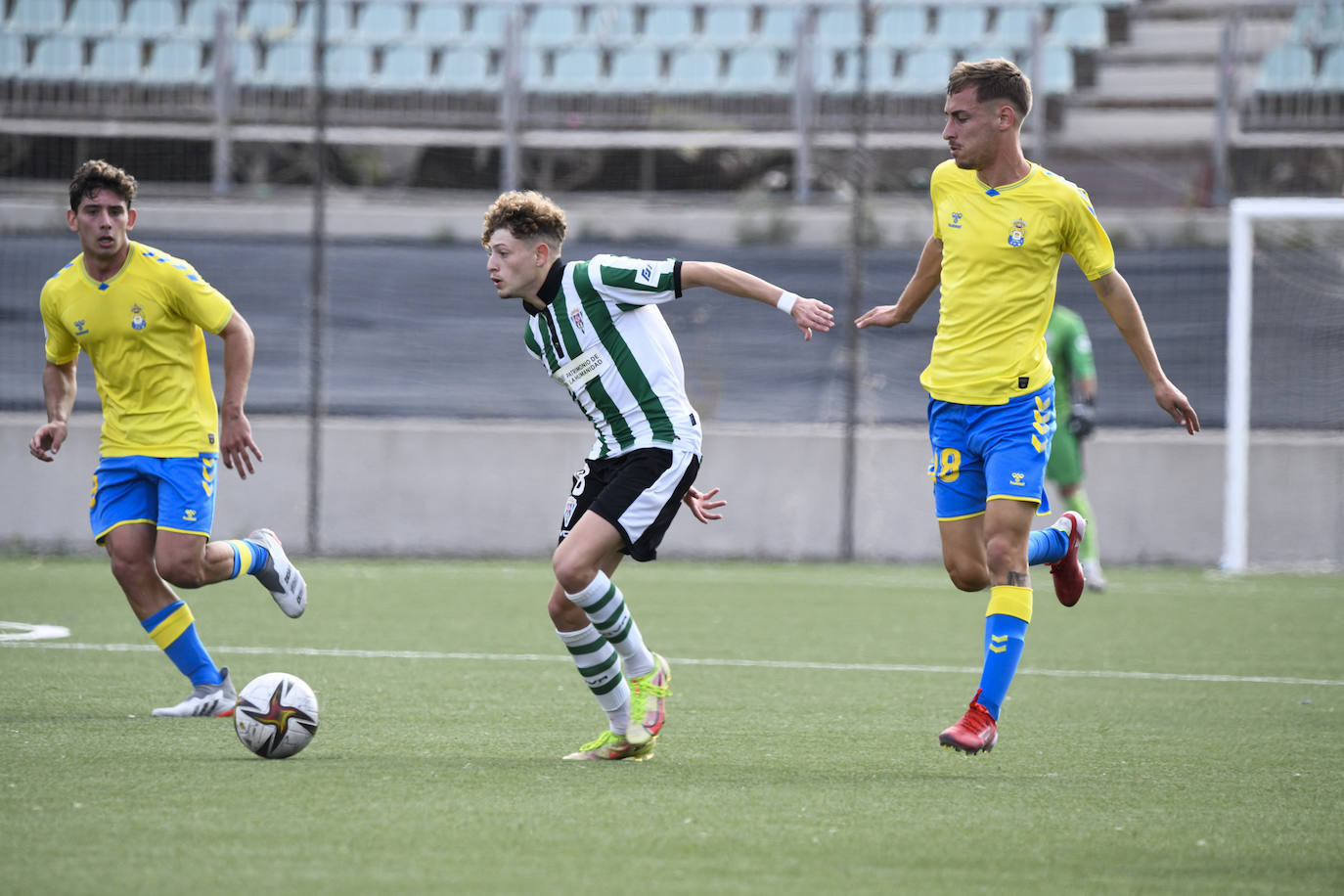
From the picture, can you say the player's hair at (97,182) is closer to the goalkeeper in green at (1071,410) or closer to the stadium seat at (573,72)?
the goalkeeper in green at (1071,410)

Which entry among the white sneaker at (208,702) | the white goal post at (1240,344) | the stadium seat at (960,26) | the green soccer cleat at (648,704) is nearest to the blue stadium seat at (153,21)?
the stadium seat at (960,26)

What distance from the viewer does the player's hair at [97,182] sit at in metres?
5.85

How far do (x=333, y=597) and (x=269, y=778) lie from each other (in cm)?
567

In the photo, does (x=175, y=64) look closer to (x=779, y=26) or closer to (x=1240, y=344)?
(x=779, y=26)

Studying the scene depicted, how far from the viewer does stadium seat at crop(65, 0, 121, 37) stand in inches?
661

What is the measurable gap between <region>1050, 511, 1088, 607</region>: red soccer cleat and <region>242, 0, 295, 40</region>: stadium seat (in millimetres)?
13069

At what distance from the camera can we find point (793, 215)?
15188 mm

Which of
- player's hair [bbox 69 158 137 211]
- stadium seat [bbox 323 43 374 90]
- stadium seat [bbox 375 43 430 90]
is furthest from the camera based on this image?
stadium seat [bbox 375 43 430 90]

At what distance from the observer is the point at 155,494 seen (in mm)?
6074

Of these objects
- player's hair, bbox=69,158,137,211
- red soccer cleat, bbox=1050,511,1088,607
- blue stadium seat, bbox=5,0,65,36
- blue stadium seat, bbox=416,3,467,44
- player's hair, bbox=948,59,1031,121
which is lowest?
red soccer cleat, bbox=1050,511,1088,607

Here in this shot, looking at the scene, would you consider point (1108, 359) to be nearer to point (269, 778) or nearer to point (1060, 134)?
point (1060, 134)

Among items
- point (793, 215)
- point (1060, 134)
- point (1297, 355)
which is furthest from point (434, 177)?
point (1297, 355)

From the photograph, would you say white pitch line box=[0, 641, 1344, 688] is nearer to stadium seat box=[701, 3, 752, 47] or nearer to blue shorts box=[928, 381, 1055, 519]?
blue shorts box=[928, 381, 1055, 519]

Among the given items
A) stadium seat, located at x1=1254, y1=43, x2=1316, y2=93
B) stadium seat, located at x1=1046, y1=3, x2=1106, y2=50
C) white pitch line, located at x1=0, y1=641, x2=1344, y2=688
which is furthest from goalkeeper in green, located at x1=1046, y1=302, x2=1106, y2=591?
stadium seat, located at x1=1046, y1=3, x2=1106, y2=50
